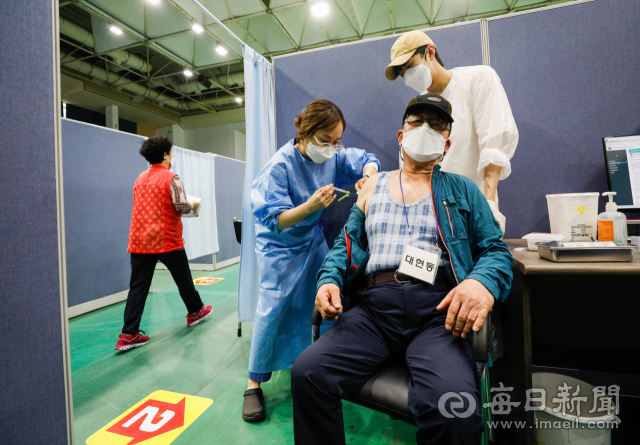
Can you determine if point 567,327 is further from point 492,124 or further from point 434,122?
point 434,122

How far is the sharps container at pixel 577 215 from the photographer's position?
1.18m

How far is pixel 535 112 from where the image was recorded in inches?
62.2

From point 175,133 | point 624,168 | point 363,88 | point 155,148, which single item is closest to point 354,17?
point 363,88

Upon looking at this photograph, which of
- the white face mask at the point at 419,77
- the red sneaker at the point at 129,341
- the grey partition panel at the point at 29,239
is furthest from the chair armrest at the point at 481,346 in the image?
the red sneaker at the point at 129,341

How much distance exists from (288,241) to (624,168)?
61.0 inches

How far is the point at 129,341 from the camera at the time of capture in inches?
86.8

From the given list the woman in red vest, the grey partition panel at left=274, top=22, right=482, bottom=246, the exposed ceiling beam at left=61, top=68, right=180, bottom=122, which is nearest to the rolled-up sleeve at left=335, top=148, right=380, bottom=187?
the grey partition panel at left=274, top=22, right=482, bottom=246

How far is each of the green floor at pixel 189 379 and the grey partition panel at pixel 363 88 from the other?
37.0 inches

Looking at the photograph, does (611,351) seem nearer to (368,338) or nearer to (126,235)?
(368,338)

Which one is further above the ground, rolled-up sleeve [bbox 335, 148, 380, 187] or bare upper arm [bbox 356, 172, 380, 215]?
rolled-up sleeve [bbox 335, 148, 380, 187]

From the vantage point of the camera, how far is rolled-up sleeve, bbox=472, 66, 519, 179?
1269 millimetres

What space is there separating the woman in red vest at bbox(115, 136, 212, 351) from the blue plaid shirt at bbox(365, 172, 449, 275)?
1829mm

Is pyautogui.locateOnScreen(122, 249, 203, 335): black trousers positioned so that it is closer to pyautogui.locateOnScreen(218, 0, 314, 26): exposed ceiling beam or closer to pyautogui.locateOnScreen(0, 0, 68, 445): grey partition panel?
pyautogui.locateOnScreen(0, 0, 68, 445): grey partition panel

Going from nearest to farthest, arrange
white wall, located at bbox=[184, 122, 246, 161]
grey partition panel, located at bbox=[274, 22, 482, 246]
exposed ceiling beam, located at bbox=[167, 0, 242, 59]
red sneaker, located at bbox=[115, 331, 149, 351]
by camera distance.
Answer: grey partition panel, located at bbox=[274, 22, 482, 246] < red sneaker, located at bbox=[115, 331, 149, 351] < exposed ceiling beam, located at bbox=[167, 0, 242, 59] < white wall, located at bbox=[184, 122, 246, 161]
